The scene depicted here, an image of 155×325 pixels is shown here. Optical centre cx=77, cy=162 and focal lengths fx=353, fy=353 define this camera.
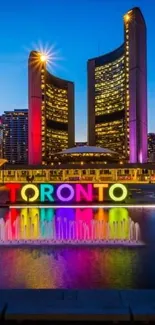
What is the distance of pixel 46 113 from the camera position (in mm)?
137625

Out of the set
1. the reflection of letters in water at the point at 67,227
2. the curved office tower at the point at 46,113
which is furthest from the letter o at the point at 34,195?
the curved office tower at the point at 46,113

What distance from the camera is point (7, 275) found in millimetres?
9039

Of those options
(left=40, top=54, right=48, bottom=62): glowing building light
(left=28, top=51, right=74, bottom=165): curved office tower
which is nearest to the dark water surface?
(left=28, top=51, right=74, bottom=165): curved office tower

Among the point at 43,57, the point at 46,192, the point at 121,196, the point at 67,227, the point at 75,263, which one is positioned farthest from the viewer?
the point at 43,57

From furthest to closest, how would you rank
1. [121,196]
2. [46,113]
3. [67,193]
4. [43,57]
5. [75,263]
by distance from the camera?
[46,113] < [43,57] < [67,193] < [121,196] < [75,263]

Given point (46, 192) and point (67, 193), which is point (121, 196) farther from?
point (46, 192)

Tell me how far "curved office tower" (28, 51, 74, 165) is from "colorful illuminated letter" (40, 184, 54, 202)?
97500 mm

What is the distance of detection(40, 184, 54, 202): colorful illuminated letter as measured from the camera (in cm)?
2701

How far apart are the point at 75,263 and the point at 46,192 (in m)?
17.1

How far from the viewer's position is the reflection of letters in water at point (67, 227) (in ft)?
45.1

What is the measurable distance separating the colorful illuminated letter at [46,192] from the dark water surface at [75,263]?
1000 centimetres

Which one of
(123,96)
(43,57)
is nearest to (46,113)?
(43,57)

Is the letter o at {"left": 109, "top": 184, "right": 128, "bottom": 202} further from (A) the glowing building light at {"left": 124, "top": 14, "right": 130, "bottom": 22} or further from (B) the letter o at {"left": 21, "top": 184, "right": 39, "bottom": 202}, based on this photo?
(A) the glowing building light at {"left": 124, "top": 14, "right": 130, "bottom": 22}

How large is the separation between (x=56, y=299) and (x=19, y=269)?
3214 mm
